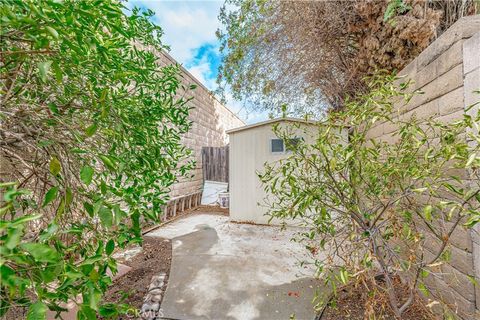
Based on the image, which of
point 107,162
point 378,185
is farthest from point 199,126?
point 107,162

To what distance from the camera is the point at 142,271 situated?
3021 millimetres

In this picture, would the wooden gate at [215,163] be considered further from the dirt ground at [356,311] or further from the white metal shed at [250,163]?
the dirt ground at [356,311]

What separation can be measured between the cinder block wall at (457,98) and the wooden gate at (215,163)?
20.5 feet

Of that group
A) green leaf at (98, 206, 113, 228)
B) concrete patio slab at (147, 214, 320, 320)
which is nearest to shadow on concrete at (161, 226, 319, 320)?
concrete patio slab at (147, 214, 320, 320)

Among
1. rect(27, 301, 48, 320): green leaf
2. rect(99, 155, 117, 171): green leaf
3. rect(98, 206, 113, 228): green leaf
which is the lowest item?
rect(27, 301, 48, 320): green leaf

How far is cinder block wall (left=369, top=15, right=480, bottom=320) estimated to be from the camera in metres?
1.58

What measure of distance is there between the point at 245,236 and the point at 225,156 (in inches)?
151

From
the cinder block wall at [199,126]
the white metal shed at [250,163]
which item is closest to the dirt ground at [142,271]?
the white metal shed at [250,163]

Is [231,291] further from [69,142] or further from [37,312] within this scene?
[37,312]

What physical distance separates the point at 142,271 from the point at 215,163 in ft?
17.1

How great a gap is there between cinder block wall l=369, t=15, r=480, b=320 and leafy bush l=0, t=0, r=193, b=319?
1906mm

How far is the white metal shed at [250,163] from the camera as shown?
545 centimetres

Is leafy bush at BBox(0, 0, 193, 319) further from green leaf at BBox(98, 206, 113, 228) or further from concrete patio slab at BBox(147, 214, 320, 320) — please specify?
concrete patio slab at BBox(147, 214, 320, 320)

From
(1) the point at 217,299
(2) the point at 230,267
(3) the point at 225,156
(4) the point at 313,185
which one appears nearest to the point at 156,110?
(4) the point at 313,185
